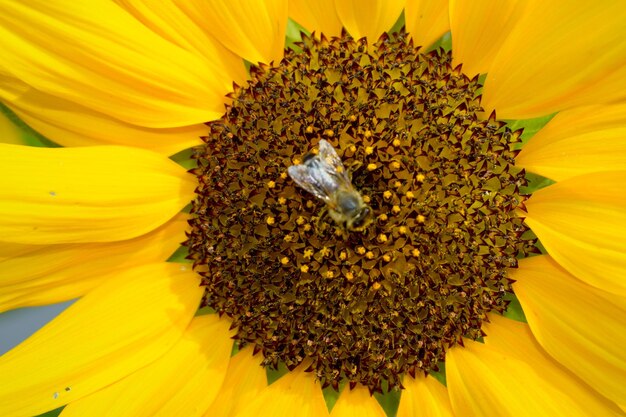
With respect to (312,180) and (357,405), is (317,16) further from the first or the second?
(357,405)

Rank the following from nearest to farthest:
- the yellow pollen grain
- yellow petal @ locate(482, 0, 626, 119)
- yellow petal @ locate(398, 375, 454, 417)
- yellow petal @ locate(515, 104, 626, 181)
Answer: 1. yellow petal @ locate(482, 0, 626, 119)
2. yellow petal @ locate(515, 104, 626, 181)
3. the yellow pollen grain
4. yellow petal @ locate(398, 375, 454, 417)

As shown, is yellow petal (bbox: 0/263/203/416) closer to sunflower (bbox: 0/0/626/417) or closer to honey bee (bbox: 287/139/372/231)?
sunflower (bbox: 0/0/626/417)

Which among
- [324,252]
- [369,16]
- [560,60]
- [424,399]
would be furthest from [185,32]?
[424,399]

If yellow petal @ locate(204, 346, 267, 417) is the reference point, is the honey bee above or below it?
above

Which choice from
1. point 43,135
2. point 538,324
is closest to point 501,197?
point 538,324

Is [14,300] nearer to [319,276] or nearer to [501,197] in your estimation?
[319,276]

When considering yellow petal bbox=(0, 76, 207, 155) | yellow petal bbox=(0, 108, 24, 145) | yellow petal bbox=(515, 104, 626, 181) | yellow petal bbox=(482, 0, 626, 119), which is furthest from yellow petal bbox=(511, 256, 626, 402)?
yellow petal bbox=(0, 108, 24, 145)
